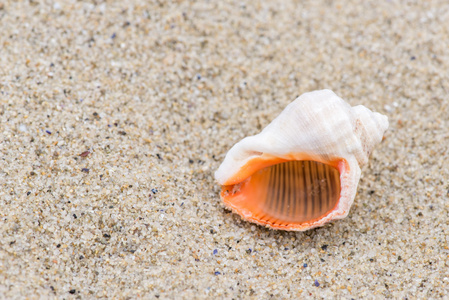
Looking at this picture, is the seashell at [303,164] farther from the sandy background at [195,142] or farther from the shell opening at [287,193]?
the sandy background at [195,142]

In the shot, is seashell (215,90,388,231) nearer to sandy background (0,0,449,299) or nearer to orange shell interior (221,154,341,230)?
orange shell interior (221,154,341,230)

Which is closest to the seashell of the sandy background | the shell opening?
the shell opening

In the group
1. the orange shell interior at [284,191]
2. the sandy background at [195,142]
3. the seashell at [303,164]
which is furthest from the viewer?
the orange shell interior at [284,191]

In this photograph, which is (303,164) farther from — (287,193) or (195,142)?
(195,142)

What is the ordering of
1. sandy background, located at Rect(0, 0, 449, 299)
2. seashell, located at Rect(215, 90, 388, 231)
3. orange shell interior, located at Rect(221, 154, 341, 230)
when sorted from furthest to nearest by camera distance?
orange shell interior, located at Rect(221, 154, 341, 230) < seashell, located at Rect(215, 90, 388, 231) < sandy background, located at Rect(0, 0, 449, 299)

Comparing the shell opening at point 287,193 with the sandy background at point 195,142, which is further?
the shell opening at point 287,193

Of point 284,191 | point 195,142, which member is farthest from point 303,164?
point 195,142

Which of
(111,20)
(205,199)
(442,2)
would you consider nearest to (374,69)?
(442,2)

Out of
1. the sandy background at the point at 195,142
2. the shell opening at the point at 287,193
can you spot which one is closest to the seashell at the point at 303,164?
the shell opening at the point at 287,193

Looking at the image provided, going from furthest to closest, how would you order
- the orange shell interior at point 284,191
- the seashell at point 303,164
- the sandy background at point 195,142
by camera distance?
the orange shell interior at point 284,191 < the seashell at point 303,164 < the sandy background at point 195,142
